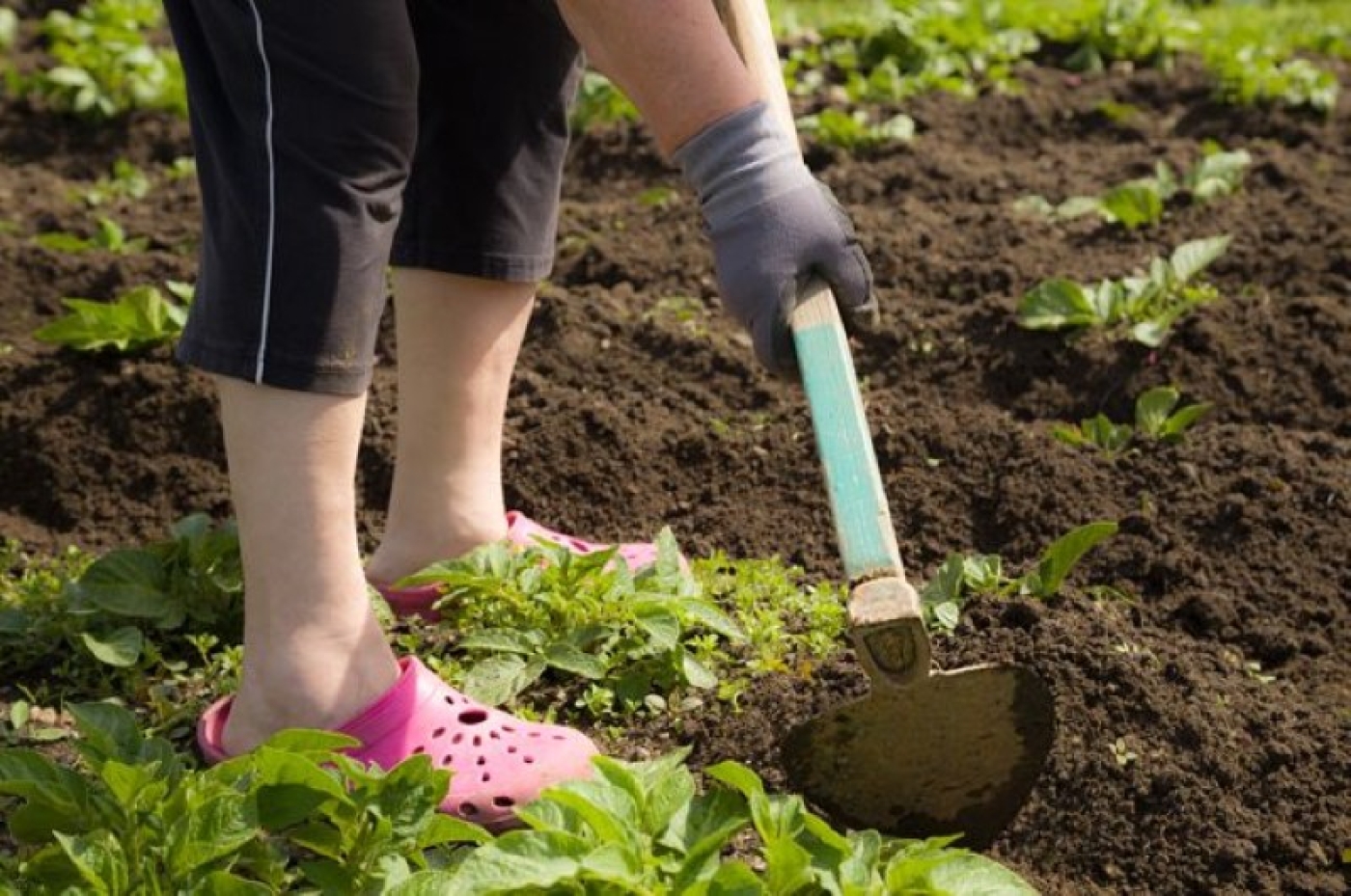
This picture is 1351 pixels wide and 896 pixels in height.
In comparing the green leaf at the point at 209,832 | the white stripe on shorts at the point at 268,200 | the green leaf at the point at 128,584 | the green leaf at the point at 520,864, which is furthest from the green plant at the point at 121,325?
the green leaf at the point at 520,864

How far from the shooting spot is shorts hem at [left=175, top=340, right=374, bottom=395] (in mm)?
2357

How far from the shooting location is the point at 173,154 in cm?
540

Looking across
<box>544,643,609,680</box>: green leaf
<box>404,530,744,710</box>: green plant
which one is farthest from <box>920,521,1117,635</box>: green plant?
<box>544,643,609,680</box>: green leaf

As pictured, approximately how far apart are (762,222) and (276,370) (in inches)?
23.2

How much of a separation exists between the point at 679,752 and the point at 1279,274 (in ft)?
8.19

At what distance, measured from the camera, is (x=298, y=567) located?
2445 millimetres

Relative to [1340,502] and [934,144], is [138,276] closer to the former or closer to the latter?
[934,144]

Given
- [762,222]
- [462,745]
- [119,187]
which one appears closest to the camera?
[762,222]

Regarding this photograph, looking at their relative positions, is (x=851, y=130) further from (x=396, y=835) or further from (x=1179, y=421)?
(x=396, y=835)

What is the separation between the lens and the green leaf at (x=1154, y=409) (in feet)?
12.2

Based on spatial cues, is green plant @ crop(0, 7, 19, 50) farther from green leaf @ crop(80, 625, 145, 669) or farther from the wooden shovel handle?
the wooden shovel handle

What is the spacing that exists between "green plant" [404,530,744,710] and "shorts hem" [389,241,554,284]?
409 millimetres

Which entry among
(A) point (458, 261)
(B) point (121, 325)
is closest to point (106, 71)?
(B) point (121, 325)

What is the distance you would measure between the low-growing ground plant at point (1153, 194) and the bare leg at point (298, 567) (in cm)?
265
